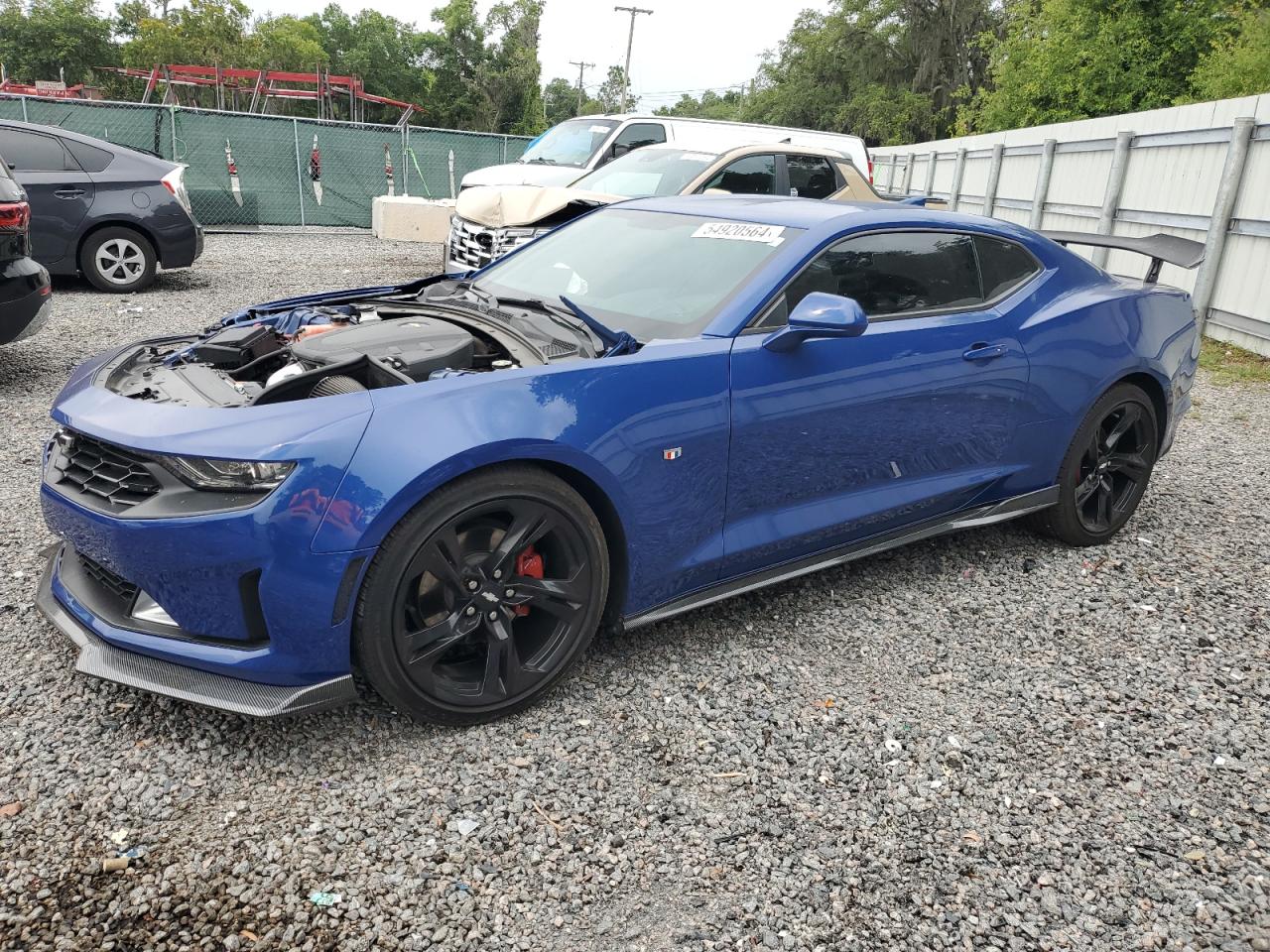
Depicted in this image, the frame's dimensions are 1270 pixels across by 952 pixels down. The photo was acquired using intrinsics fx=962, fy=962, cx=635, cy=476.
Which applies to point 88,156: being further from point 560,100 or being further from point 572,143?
point 560,100

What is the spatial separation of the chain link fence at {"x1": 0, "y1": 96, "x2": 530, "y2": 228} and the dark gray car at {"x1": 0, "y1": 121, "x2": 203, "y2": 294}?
22.4ft

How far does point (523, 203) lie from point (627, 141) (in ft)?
8.23

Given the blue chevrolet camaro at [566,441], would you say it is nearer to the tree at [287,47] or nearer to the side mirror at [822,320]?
the side mirror at [822,320]

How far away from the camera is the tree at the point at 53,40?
232ft

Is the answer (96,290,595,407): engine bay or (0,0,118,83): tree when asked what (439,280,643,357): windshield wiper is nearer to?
(96,290,595,407): engine bay

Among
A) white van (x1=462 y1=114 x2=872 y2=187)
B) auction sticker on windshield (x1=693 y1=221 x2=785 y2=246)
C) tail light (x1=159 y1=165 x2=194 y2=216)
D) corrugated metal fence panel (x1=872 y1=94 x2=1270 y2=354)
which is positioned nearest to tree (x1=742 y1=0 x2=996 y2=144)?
corrugated metal fence panel (x1=872 y1=94 x2=1270 y2=354)

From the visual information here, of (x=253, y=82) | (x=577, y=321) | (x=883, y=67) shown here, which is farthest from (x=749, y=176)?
(x=883, y=67)

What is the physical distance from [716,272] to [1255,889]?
2384mm

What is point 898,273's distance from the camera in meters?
3.67

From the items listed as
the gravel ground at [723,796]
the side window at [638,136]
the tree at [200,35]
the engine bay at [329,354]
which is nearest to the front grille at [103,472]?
the engine bay at [329,354]

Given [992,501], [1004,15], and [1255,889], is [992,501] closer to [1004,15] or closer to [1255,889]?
[1255,889]

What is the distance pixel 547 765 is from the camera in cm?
270

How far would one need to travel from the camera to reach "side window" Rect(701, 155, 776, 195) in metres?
8.77

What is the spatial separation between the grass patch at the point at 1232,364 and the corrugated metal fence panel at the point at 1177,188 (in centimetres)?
11
